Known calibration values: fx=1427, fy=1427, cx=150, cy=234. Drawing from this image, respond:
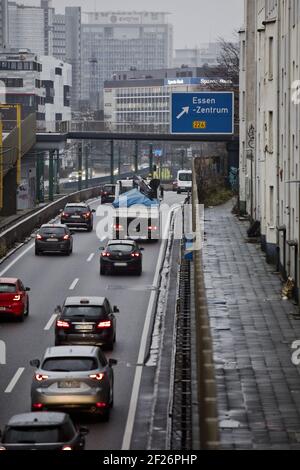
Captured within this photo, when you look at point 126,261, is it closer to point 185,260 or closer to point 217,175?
point 185,260

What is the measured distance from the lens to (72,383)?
23.7 metres

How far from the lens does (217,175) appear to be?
295 feet

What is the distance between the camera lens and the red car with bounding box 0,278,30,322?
118 ft

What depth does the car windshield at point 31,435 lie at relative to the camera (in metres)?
19.2

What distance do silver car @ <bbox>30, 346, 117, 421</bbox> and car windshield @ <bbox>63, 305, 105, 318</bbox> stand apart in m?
6.78

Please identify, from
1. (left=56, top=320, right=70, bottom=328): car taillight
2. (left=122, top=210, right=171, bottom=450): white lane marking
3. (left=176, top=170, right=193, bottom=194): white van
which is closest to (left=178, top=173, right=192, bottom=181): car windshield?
(left=176, top=170, right=193, bottom=194): white van

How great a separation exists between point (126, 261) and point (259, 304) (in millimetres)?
10240

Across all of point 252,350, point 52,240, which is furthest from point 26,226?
point 252,350

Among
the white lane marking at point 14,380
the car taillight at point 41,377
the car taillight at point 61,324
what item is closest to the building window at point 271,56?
the car taillight at point 61,324

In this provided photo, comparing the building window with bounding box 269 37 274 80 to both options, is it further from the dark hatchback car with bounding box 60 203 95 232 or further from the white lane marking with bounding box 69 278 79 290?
the dark hatchback car with bounding box 60 203 95 232

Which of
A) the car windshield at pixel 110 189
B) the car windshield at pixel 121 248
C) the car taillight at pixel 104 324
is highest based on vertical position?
the car windshield at pixel 110 189

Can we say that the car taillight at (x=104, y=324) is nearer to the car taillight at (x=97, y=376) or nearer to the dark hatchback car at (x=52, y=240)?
the car taillight at (x=97, y=376)

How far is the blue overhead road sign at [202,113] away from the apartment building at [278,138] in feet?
11.1

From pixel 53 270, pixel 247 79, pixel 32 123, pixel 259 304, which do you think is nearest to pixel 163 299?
pixel 259 304
